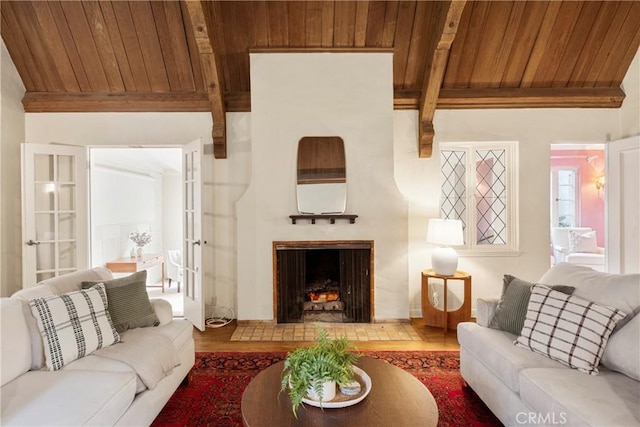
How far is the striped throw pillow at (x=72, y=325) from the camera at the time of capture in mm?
1805

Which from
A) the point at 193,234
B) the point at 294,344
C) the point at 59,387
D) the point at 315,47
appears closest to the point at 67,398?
the point at 59,387

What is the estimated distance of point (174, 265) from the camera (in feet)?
19.7

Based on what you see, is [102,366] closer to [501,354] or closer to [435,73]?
[501,354]

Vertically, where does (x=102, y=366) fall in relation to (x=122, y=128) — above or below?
below

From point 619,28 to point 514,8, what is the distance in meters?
1.23

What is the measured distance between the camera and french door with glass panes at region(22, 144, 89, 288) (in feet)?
12.2

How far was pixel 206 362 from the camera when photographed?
2.84m

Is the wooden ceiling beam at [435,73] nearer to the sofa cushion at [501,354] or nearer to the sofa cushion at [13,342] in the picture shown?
the sofa cushion at [501,354]

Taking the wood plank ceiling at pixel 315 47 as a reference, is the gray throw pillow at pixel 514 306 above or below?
below

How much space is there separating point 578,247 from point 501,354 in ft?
18.2

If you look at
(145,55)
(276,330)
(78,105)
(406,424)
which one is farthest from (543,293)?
(78,105)

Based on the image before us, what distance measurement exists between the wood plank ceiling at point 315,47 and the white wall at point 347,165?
0.29 m

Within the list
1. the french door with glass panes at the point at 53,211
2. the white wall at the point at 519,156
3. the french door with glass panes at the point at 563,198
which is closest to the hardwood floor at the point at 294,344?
the white wall at the point at 519,156

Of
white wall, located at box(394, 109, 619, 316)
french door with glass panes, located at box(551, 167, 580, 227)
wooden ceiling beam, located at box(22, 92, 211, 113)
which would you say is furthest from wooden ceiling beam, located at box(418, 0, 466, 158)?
french door with glass panes, located at box(551, 167, 580, 227)
